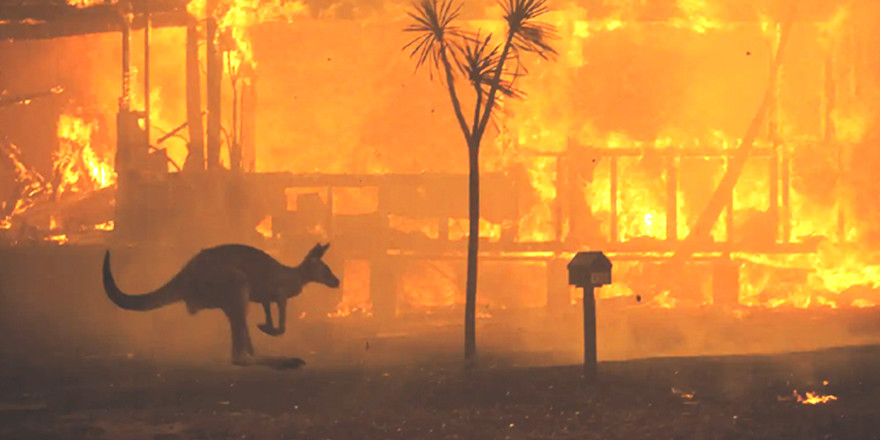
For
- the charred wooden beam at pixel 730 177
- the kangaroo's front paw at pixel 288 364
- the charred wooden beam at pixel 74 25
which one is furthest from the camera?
the charred wooden beam at pixel 74 25

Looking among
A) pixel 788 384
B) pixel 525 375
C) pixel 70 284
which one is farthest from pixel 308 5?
pixel 788 384

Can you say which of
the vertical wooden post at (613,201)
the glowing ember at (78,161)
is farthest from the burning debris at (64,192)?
the vertical wooden post at (613,201)

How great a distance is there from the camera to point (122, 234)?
15188mm

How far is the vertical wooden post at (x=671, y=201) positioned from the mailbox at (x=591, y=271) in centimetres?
826

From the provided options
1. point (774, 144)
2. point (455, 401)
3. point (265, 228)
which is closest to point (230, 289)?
point (455, 401)

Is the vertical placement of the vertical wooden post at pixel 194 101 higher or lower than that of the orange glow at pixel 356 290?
higher

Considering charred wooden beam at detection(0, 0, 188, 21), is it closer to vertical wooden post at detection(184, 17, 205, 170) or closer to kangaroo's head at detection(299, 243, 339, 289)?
vertical wooden post at detection(184, 17, 205, 170)

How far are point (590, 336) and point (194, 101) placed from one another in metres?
10.6

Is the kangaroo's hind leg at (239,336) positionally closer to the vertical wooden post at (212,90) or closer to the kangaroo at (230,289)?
the kangaroo at (230,289)

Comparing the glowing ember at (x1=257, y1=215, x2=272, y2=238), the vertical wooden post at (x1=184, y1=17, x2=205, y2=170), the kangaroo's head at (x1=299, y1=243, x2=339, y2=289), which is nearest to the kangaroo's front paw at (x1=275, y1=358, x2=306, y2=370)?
the kangaroo's head at (x1=299, y1=243, x2=339, y2=289)

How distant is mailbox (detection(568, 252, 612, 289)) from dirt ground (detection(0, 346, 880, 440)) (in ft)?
2.84

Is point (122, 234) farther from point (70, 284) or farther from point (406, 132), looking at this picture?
point (406, 132)

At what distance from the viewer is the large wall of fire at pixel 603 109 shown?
1684 cm

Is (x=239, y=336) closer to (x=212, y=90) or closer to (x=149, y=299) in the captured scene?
(x=149, y=299)
